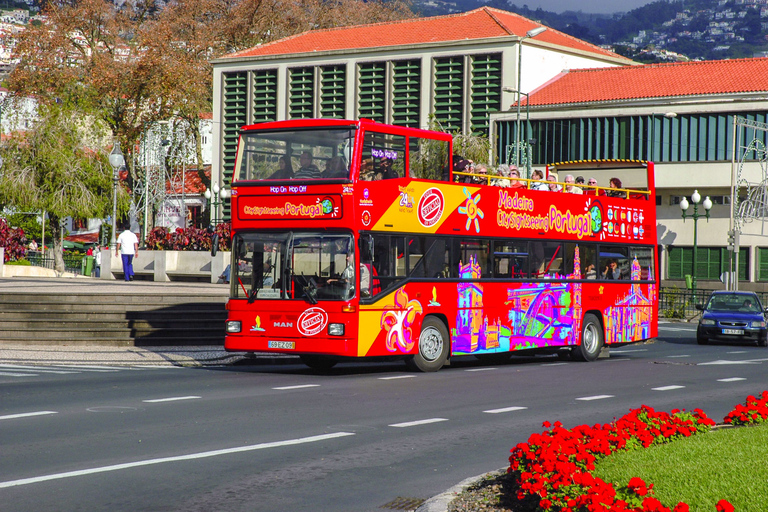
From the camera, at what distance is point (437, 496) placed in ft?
24.2

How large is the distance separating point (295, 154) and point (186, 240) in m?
29.2

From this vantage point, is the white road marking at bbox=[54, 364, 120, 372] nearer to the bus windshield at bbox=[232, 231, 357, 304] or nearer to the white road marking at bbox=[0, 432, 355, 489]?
the bus windshield at bbox=[232, 231, 357, 304]

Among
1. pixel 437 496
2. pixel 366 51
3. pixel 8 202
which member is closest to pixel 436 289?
pixel 437 496

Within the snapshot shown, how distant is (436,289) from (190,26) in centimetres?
5794

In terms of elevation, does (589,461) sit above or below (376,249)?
below

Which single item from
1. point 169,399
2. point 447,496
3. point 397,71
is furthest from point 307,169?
point 397,71

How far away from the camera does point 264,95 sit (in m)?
73.5

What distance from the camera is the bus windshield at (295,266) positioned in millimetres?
16344

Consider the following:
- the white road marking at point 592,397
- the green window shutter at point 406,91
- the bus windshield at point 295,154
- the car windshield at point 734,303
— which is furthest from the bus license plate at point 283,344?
the green window shutter at point 406,91

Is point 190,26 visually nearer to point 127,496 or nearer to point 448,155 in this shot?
point 448,155

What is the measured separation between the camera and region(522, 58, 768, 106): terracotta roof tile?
60.9 meters

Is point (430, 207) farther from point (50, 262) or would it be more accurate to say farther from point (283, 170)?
point (50, 262)

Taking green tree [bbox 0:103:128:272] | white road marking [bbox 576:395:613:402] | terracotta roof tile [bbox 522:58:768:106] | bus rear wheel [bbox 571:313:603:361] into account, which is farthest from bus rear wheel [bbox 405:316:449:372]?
terracotta roof tile [bbox 522:58:768:106]

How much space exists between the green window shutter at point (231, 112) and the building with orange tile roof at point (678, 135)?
18963 millimetres
